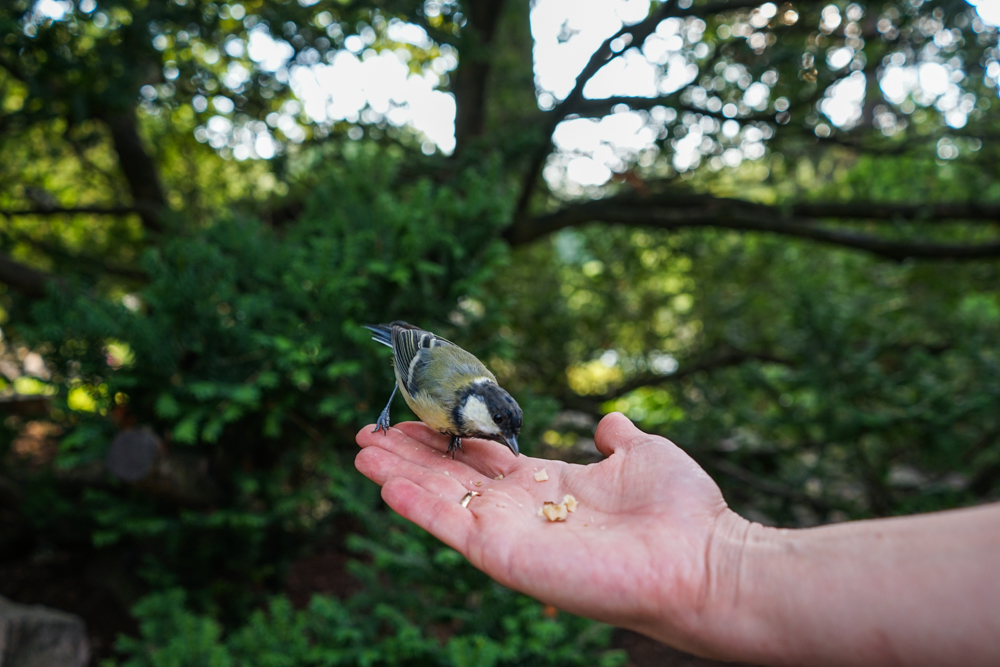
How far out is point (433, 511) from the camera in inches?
77.2

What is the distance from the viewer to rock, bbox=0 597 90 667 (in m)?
3.34

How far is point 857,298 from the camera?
18.1 feet

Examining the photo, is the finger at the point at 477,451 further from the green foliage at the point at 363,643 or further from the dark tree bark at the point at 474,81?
the dark tree bark at the point at 474,81

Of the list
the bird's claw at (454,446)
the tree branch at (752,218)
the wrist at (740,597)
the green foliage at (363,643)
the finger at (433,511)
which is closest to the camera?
the wrist at (740,597)

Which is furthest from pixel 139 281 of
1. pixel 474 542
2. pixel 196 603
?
pixel 474 542

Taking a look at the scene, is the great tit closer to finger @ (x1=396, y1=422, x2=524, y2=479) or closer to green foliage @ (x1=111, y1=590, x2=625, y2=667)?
finger @ (x1=396, y1=422, x2=524, y2=479)

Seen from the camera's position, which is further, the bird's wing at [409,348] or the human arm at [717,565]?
the bird's wing at [409,348]

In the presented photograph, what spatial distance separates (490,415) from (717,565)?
1.00 m

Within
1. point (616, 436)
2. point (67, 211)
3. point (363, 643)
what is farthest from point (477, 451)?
point (67, 211)

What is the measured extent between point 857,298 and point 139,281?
7.19m

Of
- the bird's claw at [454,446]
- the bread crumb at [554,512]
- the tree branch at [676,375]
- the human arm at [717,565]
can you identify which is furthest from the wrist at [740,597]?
Result: the tree branch at [676,375]

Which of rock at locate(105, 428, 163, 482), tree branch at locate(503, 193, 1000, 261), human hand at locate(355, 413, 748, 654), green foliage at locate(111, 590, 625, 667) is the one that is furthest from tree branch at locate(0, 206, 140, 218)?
human hand at locate(355, 413, 748, 654)

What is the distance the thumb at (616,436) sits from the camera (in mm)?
2223

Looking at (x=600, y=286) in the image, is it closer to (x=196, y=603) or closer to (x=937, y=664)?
(x=196, y=603)
